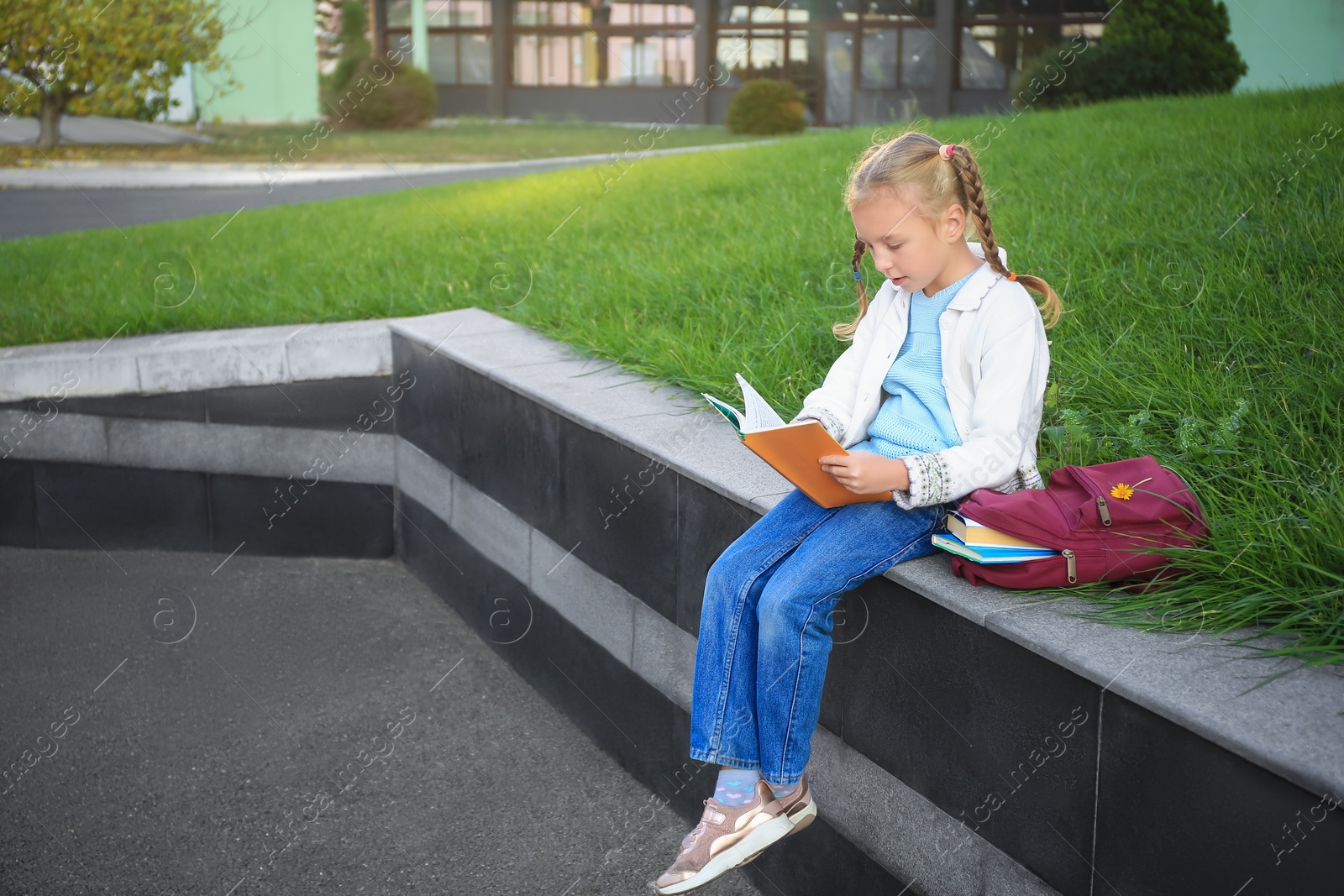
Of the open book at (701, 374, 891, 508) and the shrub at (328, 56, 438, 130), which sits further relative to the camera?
the shrub at (328, 56, 438, 130)

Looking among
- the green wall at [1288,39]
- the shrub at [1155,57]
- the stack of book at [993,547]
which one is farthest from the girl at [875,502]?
the shrub at [1155,57]

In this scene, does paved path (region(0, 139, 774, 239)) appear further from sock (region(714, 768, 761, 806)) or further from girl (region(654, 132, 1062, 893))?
sock (region(714, 768, 761, 806))

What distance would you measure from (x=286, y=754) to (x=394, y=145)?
24050 millimetres

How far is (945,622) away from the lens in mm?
2436

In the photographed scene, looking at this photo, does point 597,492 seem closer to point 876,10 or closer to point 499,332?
point 499,332

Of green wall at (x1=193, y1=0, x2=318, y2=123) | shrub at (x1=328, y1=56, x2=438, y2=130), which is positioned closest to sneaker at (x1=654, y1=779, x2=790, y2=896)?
shrub at (x1=328, y1=56, x2=438, y2=130)

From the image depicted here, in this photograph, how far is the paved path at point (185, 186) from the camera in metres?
14.1

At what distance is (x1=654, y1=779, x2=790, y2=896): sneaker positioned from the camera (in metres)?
2.49

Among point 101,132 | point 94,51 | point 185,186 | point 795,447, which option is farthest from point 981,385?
point 101,132

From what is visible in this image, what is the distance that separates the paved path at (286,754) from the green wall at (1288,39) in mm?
9537

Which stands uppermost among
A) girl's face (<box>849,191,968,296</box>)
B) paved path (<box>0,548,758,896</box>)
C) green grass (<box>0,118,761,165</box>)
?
green grass (<box>0,118,761,165</box>)

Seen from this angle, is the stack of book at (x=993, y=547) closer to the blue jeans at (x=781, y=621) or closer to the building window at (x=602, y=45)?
the blue jeans at (x=781, y=621)

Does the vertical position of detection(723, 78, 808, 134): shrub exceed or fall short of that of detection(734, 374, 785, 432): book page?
it exceeds it

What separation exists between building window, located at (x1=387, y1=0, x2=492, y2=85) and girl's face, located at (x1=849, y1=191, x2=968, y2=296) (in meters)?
35.4
